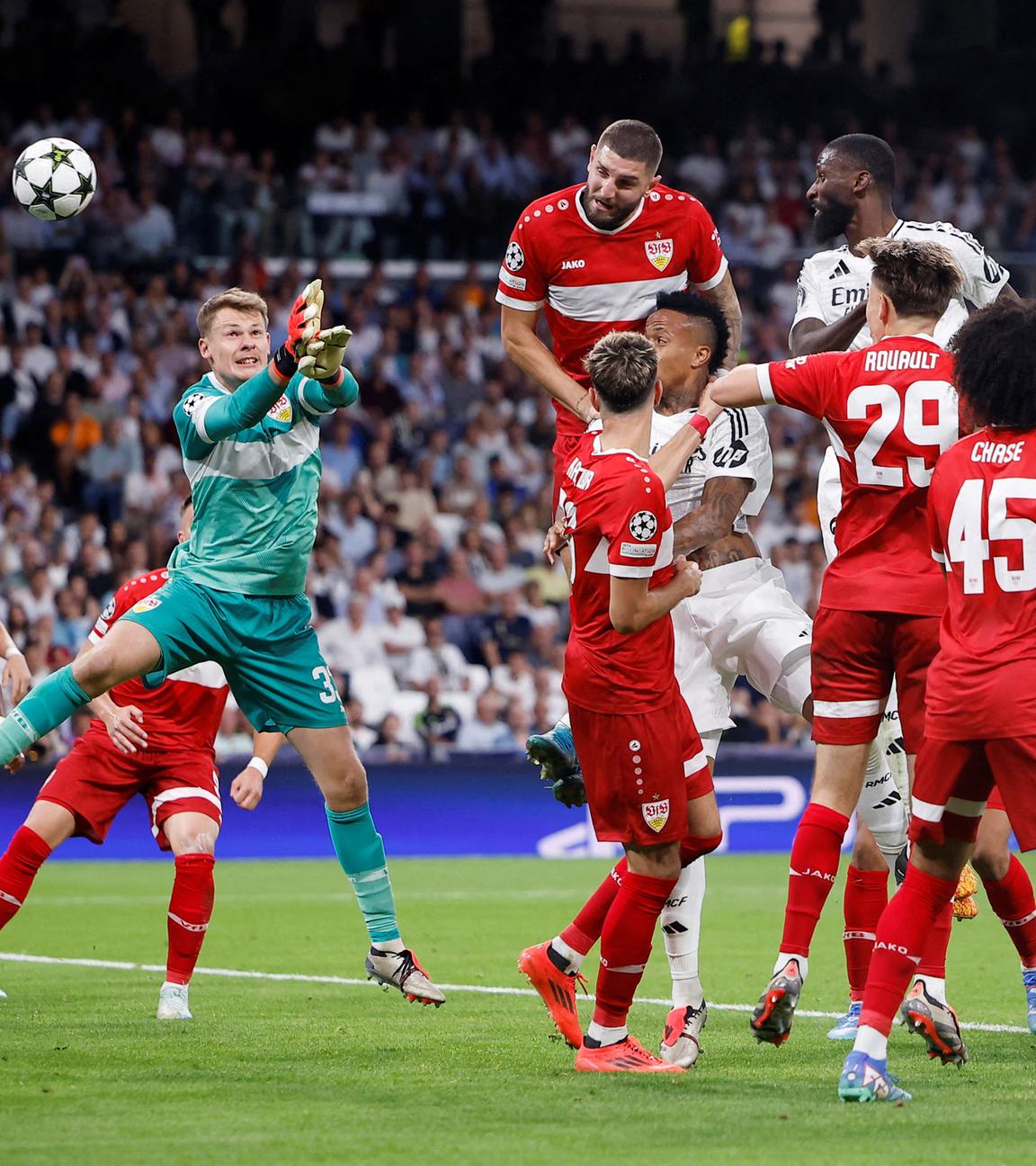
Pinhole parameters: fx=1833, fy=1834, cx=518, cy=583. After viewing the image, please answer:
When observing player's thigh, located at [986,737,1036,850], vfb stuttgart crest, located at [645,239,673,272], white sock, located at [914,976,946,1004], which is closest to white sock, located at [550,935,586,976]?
white sock, located at [914,976,946,1004]

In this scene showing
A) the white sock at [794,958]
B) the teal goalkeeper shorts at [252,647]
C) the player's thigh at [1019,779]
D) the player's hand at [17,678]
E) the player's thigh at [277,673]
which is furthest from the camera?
the player's hand at [17,678]

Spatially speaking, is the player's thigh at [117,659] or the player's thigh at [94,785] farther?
the player's thigh at [94,785]

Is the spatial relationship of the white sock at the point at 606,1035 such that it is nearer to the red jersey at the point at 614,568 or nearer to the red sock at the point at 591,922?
the red sock at the point at 591,922

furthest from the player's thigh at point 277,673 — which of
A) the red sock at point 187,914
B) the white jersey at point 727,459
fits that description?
the white jersey at point 727,459

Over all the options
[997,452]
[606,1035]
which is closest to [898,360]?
[997,452]

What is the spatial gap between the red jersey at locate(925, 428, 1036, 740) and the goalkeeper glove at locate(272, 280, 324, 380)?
90.6 inches

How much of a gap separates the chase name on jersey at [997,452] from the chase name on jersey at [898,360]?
675 mm

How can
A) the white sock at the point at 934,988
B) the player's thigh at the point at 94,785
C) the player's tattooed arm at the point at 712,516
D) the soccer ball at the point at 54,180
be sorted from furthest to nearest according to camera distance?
the soccer ball at the point at 54,180
the player's thigh at the point at 94,785
the player's tattooed arm at the point at 712,516
the white sock at the point at 934,988

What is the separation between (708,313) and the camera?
23.5ft

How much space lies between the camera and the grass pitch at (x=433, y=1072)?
15.4ft

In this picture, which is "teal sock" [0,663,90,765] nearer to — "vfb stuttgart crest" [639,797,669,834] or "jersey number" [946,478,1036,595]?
"vfb stuttgart crest" [639,797,669,834]

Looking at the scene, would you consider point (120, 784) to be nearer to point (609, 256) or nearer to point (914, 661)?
Answer: point (609, 256)

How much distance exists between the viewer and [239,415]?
21.8ft

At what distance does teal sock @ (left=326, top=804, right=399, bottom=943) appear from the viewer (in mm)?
7079
